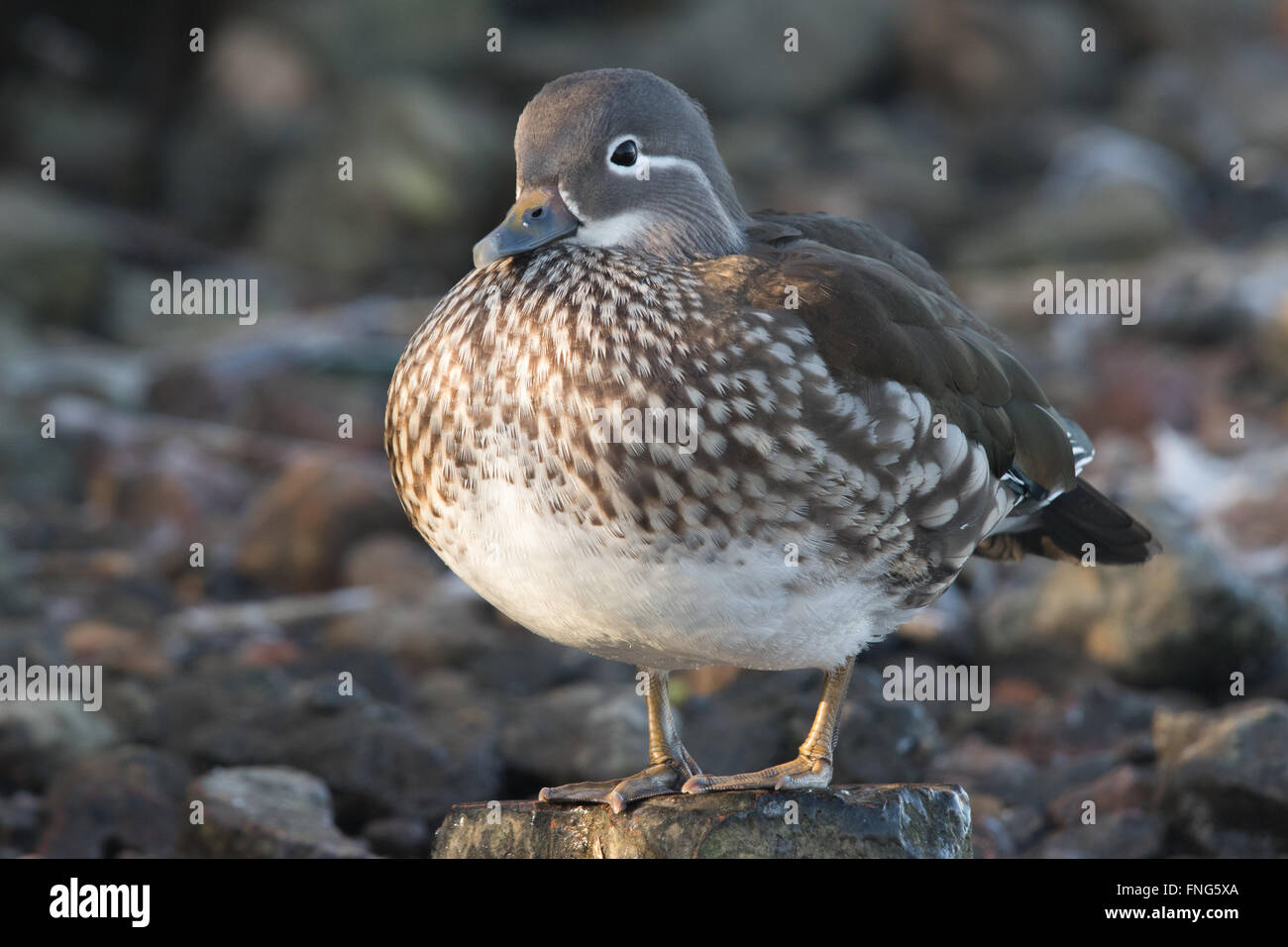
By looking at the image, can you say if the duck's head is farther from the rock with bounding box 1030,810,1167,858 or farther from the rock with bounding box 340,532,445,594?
the rock with bounding box 340,532,445,594

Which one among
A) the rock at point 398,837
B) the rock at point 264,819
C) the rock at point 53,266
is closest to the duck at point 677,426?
the rock at point 264,819

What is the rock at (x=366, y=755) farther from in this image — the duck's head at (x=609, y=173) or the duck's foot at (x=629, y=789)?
the duck's head at (x=609, y=173)

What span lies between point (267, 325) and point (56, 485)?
3.95 m

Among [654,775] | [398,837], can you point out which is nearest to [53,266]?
[398,837]

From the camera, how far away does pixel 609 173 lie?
185 inches

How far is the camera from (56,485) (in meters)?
12.9

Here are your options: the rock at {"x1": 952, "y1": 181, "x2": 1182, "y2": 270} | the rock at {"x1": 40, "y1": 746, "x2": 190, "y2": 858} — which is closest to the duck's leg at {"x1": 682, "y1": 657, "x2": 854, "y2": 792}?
the rock at {"x1": 40, "y1": 746, "x2": 190, "y2": 858}

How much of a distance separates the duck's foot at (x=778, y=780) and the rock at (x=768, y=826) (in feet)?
0.13

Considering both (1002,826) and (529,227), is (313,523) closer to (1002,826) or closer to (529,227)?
(1002,826)

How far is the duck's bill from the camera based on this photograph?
181 inches

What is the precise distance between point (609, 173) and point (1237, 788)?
341cm

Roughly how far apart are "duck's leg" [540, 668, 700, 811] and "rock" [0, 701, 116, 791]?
3282mm

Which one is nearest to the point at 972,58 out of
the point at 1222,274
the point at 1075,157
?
the point at 1075,157

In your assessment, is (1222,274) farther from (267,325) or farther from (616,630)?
(616,630)
